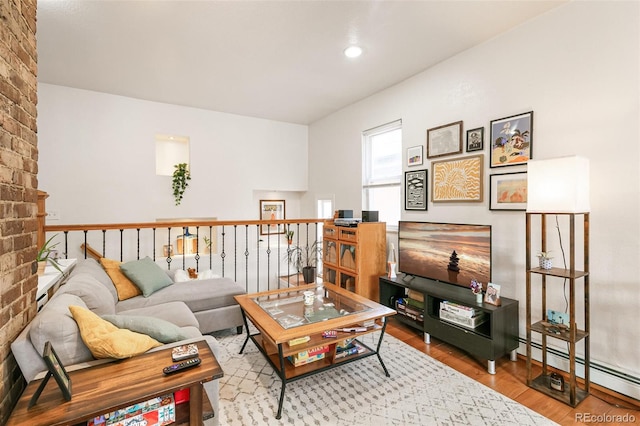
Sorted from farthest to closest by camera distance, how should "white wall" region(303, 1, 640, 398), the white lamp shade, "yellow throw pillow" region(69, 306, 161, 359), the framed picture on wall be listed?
the framed picture on wall, "white wall" region(303, 1, 640, 398), the white lamp shade, "yellow throw pillow" region(69, 306, 161, 359)

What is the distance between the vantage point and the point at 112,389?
1150mm

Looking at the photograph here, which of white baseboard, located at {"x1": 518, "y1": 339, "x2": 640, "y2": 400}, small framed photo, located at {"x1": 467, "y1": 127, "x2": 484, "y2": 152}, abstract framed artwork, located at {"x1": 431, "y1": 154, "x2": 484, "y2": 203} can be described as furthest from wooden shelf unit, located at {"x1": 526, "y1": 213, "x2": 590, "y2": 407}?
small framed photo, located at {"x1": 467, "y1": 127, "x2": 484, "y2": 152}

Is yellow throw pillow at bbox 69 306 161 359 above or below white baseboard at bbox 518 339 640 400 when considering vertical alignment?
above

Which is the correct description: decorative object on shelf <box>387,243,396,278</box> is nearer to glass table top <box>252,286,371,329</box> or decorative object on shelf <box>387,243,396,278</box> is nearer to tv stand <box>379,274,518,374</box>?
tv stand <box>379,274,518,374</box>

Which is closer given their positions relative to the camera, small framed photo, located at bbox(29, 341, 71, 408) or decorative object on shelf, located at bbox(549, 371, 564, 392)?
small framed photo, located at bbox(29, 341, 71, 408)

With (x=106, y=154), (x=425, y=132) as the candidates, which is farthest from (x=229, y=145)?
(x=425, y=132)

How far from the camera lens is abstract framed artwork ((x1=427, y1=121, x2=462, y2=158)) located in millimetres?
2963

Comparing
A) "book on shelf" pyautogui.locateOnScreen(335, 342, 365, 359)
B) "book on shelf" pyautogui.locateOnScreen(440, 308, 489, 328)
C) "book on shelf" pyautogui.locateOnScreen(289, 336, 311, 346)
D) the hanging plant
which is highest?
the hanging plant

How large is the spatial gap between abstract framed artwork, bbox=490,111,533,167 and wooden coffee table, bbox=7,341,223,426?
2.68m

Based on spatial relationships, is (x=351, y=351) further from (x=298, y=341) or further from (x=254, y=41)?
(x=254, y=41)

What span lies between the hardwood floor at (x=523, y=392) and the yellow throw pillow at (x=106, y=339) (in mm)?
2209

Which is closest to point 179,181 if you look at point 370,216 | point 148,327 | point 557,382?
point 370,216

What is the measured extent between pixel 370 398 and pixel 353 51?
292 cm

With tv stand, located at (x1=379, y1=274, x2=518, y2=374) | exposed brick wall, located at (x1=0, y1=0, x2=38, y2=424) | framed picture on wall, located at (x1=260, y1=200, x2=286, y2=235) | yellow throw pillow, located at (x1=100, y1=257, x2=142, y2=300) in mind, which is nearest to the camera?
exposed brick wall, located at (x1=0, y1=0, x2=38, y2=424)
